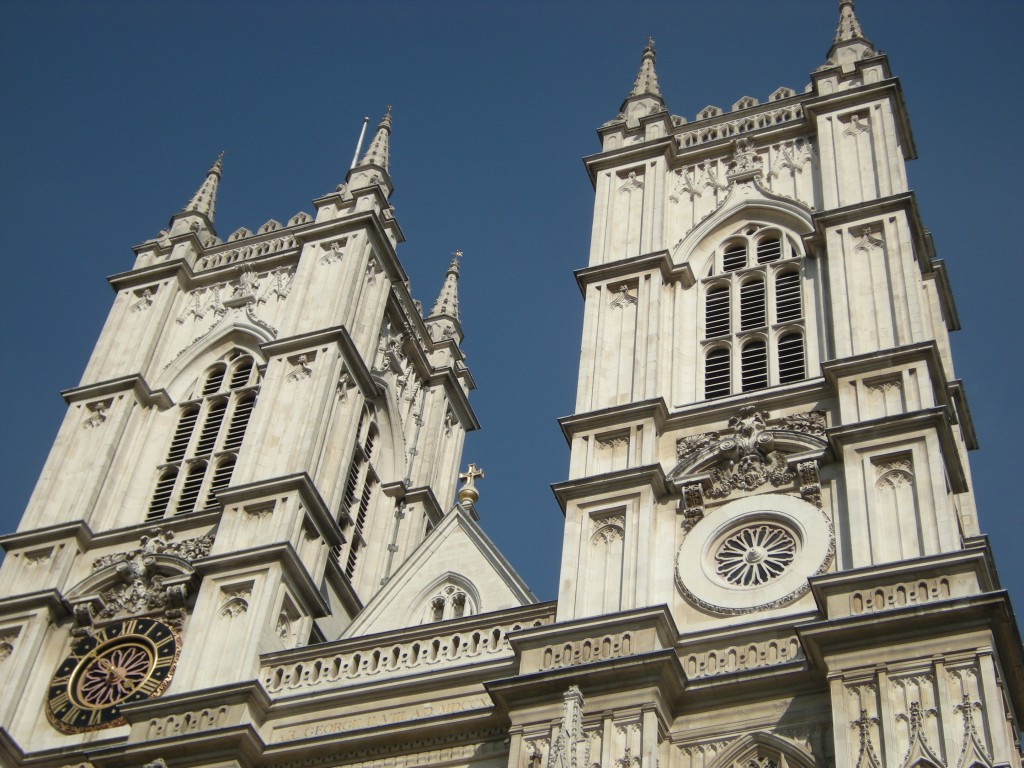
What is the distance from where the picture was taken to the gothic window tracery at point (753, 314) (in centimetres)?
2839

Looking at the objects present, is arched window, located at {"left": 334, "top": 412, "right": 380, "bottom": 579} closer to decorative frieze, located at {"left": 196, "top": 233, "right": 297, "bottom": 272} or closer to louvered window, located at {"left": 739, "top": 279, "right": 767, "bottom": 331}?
decorative frieze, located at {"left": 196, "top": 233, "right": 297, "bottom": 272}

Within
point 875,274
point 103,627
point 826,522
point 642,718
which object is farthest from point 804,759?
point 103,627

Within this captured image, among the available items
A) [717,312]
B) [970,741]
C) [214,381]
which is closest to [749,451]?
[717,312]

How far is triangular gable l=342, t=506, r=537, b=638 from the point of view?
2789 cm

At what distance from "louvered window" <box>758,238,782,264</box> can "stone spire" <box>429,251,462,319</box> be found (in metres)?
10.8

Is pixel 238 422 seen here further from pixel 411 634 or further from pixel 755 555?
pixel 755 555

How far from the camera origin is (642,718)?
22.0m

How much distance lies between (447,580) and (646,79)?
13.6 m

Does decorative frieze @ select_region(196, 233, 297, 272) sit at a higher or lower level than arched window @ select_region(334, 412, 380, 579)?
higher

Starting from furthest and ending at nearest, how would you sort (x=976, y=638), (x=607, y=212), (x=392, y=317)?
(x=392, y=317)
(x=607, y=212)
(x=976, y=638)

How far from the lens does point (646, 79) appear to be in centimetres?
3684

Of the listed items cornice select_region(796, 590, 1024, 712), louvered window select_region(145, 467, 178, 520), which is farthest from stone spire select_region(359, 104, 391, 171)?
cornice select_region(796, 590, 1024, 712)

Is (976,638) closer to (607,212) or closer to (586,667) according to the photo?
(586,667)

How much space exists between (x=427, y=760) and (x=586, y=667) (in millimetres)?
2885
